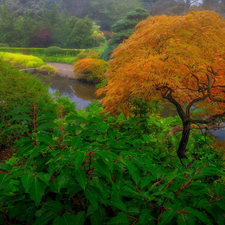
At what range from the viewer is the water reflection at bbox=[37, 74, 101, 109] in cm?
936

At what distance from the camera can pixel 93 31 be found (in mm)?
24359

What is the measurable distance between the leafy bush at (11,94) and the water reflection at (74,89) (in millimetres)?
4648

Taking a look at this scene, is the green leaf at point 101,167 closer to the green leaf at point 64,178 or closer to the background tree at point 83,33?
the green leaf at point 64,178

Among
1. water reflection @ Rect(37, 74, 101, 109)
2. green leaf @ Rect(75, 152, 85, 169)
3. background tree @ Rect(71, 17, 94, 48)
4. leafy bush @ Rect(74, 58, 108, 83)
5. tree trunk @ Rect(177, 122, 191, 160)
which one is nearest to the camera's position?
green leaf @ Rect(75, 152, 85, 169)

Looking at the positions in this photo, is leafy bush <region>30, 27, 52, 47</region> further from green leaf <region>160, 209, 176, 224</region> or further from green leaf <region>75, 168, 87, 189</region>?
green leaf <region>160, 209, 176, 224</region>

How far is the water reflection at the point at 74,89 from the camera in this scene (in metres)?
9.36

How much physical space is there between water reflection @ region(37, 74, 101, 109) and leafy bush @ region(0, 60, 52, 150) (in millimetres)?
4648

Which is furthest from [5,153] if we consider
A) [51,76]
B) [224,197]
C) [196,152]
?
[51,76]

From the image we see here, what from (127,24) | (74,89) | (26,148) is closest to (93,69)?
(74,89)

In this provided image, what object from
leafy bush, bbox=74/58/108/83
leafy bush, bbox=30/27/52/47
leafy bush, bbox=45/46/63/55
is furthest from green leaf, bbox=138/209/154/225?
leafy bush, bbox=30/27/52/47

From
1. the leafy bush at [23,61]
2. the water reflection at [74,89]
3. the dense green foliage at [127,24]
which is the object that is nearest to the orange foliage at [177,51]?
the water reflection at [74,89]

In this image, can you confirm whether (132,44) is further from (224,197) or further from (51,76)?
(51,76)

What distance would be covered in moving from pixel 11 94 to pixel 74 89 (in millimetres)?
7365

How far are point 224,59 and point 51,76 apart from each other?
13.0 metres
